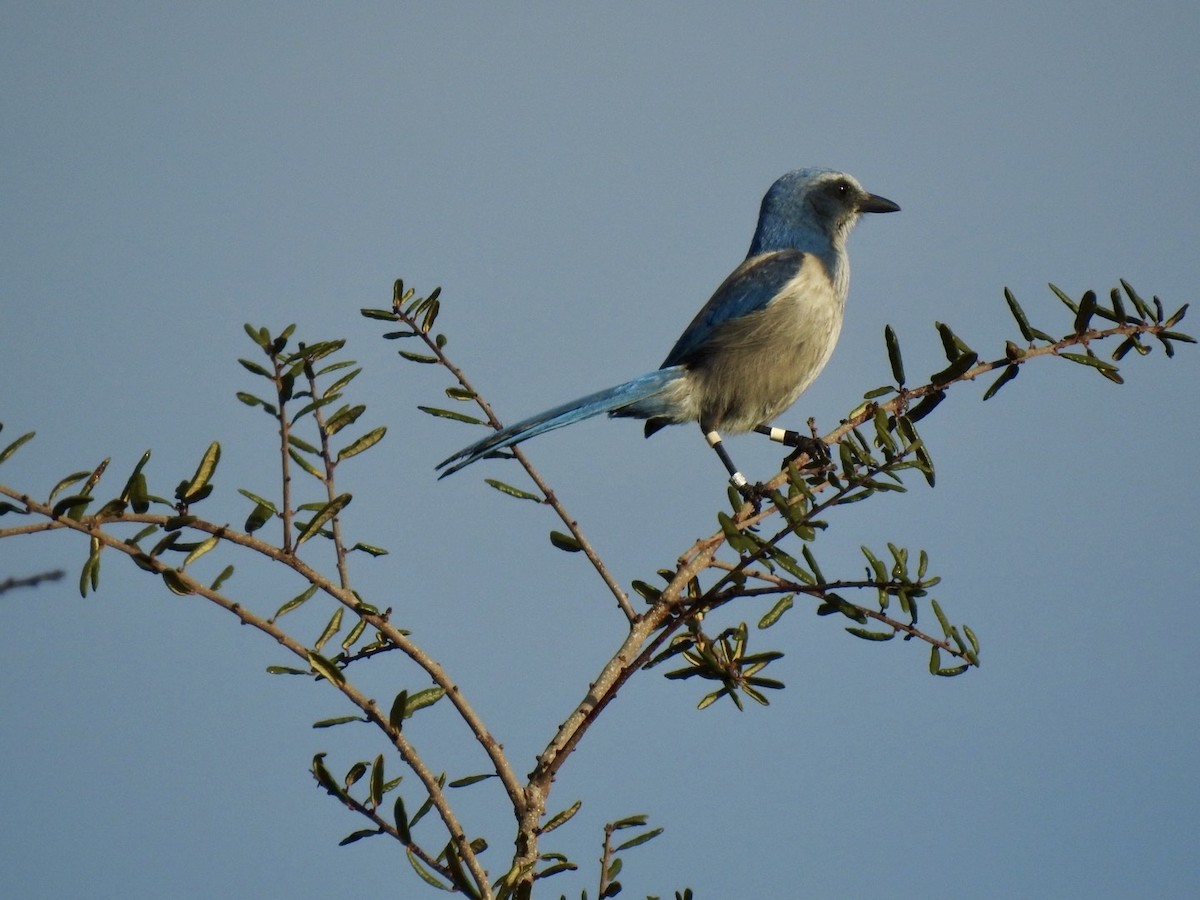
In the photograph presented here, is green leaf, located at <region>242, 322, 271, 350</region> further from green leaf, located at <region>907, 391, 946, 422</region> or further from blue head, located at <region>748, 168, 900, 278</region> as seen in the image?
blue head, located at <region>748, 168, 900, 278</region>

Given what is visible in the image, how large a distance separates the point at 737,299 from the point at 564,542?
11.5 feet

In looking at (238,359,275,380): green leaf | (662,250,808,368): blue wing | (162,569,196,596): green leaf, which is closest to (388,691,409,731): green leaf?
(162,569,196,596): green leaf

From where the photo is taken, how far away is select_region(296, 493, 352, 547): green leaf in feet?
8.14

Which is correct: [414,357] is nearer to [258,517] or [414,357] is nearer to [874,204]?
[258,517]

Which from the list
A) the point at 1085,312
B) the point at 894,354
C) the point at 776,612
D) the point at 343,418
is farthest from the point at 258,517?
the point at 1085,312

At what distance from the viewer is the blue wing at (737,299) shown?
6316mm

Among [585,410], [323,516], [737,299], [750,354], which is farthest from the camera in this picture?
[737,299]

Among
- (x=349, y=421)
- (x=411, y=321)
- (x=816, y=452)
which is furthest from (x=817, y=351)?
(x=349, y=421)

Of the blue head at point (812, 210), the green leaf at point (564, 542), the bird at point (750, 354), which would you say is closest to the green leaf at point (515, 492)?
the green leaf at point (564, 542)

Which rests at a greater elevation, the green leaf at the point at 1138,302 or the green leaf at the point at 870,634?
the green leaf at the point at 1138,302

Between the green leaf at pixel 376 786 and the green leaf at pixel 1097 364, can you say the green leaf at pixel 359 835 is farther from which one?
the green leaf at pixel 1097 364

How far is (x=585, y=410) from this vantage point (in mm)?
5191

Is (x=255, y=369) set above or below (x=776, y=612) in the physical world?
above

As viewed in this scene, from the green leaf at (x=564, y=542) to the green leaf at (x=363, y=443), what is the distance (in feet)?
1.60
